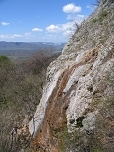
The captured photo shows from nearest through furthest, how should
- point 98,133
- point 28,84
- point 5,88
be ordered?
point 98,133 → point 28,84 → point 5,88

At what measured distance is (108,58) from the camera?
1119 cm

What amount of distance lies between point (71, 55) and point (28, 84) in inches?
740

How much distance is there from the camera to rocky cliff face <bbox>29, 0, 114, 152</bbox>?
27.7 feet

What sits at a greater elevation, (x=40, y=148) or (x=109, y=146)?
(x=109, y=146)

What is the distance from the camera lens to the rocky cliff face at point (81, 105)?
8430mm

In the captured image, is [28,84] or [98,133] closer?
[98,133]

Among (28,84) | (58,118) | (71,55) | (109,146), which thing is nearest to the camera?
(109,146)

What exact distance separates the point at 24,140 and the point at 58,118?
4198 mm

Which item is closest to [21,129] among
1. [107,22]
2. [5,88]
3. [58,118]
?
[58,118]

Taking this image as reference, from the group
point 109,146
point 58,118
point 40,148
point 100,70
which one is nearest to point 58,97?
point 58,118

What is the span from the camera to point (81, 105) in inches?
418

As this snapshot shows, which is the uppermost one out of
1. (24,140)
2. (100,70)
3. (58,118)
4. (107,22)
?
(107,22)

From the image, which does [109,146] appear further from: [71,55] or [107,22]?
[107,22]

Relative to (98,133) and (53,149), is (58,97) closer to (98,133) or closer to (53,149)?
(53,149)
